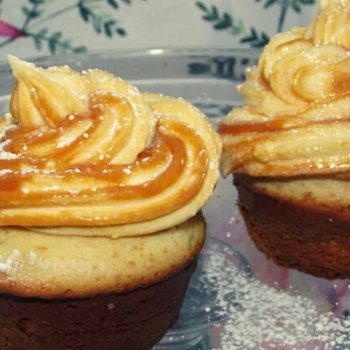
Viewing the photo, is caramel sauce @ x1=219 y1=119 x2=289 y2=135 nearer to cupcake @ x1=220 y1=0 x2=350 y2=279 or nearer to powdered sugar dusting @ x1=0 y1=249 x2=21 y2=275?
cupcake @ x1=220 y1=0 x2=350 y2=279

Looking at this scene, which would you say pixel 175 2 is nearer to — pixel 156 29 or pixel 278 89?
pixel 156 29

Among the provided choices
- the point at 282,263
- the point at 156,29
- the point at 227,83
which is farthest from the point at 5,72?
the point at 282,263

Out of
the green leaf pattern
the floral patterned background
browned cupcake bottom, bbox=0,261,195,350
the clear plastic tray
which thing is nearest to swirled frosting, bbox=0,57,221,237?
browned cupcake bottom, bbox=0,261,195,350

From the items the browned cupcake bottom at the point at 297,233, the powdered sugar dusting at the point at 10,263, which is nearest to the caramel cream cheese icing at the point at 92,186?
the powdered sugar dusting at the point at 10,263

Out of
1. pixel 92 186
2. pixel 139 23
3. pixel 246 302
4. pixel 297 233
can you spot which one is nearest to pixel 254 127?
pixel 297 233

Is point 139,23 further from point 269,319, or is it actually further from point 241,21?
point 269,319
